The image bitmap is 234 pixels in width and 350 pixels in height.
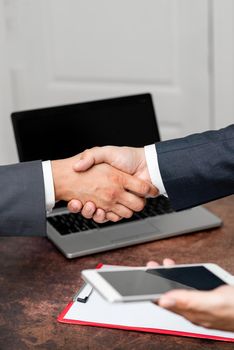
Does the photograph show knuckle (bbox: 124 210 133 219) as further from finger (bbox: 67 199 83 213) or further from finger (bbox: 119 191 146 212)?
finger (bbox: 67 199 83 213)

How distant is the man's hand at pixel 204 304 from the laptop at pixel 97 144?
0.48 meters

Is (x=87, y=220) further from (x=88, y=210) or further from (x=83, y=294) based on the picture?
(x=83, y=294)

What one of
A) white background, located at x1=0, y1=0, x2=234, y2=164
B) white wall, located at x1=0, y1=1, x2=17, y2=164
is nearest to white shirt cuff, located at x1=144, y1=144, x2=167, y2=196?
white background, located at x1=0, y1=0, x2=234, y2=164

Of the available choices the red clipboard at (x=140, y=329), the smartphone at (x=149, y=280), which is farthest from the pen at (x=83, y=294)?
the smartphone at (x=149, y=280)

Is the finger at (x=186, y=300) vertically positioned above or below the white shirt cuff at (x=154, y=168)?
above

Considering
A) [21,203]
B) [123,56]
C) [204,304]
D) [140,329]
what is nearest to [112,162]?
[21,203]

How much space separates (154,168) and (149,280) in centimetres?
58

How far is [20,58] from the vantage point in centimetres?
295

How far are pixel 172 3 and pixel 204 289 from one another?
6.06ft

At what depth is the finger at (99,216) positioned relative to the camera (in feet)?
4.73

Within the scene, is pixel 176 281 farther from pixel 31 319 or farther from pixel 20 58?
pixel 20 58

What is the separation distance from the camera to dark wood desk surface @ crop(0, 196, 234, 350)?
0.98 metres

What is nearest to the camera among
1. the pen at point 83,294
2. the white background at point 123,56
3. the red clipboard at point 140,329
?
the red clipboard at point 140,329

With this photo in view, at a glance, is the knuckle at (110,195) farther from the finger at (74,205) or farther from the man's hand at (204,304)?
the man's hand at (204,304)
